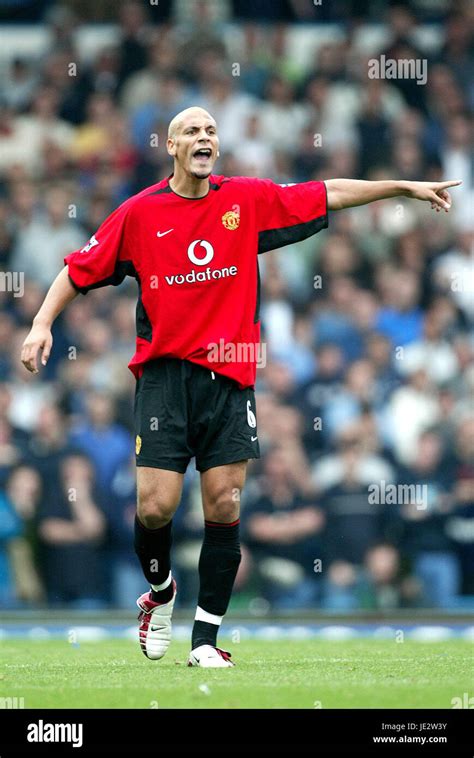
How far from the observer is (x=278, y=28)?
56.0 ft

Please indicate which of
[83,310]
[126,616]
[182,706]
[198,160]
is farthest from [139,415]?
[83,310]

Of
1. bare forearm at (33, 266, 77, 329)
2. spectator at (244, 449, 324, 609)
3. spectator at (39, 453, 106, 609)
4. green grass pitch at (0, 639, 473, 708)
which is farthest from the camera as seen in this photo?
spectator at (39, 453, 106, 609)

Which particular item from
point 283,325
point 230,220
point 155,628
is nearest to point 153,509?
point 155,628

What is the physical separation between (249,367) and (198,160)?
1.06 metres

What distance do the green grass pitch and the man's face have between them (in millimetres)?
2436

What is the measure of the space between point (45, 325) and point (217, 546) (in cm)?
140

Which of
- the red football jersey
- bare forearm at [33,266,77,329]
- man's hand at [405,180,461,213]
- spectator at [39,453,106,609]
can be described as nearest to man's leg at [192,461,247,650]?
the red football jersey

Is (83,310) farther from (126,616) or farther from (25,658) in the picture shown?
(25,658)

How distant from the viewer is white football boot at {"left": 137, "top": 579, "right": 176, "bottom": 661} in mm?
7910

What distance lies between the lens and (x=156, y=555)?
7832 mm

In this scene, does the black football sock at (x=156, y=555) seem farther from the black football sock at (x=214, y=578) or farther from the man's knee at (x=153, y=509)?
the black football sock at (x=214, y=578)

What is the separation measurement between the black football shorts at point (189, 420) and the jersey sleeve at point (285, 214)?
77cm

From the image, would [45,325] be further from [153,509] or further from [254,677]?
[254,677]

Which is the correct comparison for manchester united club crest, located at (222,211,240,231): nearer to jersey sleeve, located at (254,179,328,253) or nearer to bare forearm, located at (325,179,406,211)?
jersey sleeve, located at (254,179,328,253)
